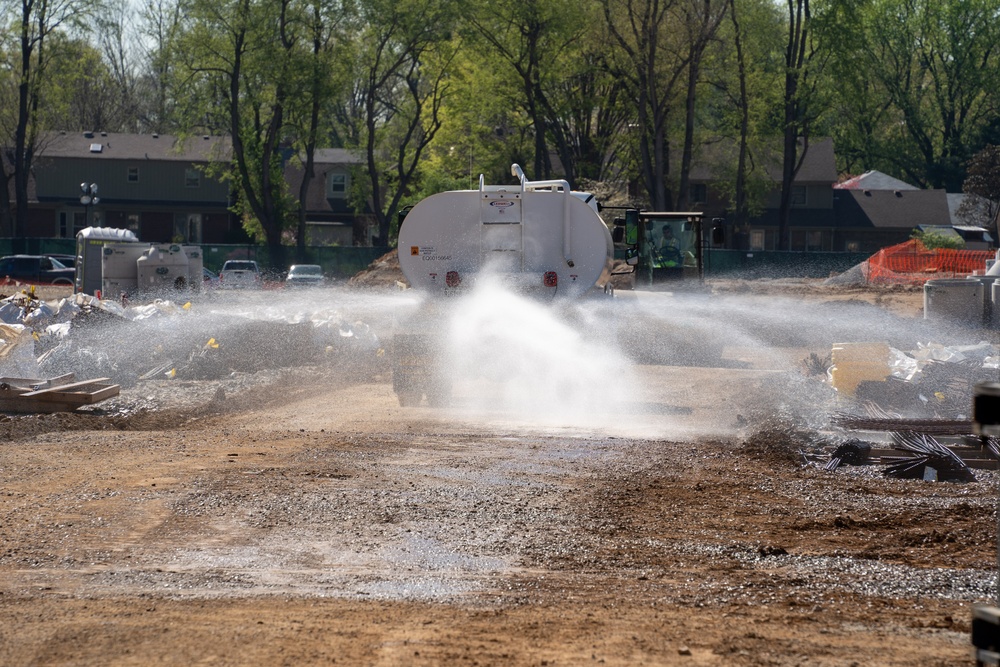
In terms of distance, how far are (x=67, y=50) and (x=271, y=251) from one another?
15346mm

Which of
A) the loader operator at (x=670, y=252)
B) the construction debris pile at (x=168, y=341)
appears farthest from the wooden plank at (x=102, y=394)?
the loader operator at (x=670, y=252)

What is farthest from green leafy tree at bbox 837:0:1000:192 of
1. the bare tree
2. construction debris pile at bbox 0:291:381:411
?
construction debris pile at bbox 0:291:381:411

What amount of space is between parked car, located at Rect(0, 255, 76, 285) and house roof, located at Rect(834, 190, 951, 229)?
44.4 m

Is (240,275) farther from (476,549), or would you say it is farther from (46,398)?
(476,549)

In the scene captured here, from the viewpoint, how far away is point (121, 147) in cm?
7219

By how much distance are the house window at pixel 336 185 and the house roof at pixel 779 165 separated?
70.8 feet

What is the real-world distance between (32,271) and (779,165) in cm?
3683

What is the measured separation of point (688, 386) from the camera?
17984 millimetres

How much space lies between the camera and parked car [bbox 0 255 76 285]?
49938 millimetres

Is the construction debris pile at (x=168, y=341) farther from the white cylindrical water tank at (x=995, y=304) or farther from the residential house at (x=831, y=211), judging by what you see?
the residential house at (x=831, y=211)

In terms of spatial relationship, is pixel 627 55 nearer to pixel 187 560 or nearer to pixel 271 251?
pixel 271 251

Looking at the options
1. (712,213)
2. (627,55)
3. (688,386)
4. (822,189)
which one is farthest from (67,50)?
(688,386)

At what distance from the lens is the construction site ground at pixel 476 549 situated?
577 centimetres

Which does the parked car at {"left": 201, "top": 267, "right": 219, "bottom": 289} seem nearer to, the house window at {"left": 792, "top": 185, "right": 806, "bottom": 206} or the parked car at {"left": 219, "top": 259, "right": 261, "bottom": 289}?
the parked car at {"left": 219, "top": 259, "right": 261, "bottom": 289}
